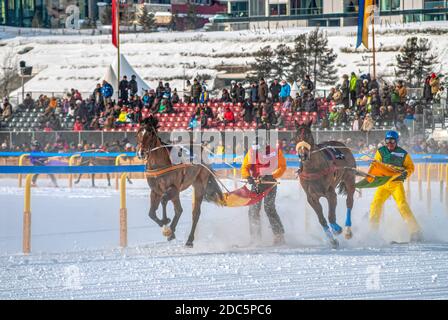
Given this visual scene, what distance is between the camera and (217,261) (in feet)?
41.5

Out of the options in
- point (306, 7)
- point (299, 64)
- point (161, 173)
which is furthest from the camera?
point (306, 7)

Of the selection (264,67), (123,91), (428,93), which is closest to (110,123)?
(123,91)

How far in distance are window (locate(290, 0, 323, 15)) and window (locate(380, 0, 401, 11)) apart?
16.3 feet

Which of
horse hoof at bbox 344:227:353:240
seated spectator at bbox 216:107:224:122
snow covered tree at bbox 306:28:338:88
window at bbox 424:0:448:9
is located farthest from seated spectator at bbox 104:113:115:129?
window at bbox 424:0:448:9

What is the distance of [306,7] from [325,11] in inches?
91.9

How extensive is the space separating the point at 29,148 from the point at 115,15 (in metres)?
12.1

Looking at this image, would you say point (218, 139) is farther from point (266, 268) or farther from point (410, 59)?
point (410, 59)

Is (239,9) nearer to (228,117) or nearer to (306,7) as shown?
(306,7)

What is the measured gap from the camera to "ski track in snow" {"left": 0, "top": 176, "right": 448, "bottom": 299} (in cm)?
1034

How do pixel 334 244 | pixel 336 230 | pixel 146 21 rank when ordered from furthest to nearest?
pixel 146 21, pixel 336 230, pixel 334 244

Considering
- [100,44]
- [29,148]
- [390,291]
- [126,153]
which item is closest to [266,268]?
[390,291]

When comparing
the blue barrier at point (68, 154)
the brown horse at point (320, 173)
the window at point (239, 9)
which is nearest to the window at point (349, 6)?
the window at point (239, 9)

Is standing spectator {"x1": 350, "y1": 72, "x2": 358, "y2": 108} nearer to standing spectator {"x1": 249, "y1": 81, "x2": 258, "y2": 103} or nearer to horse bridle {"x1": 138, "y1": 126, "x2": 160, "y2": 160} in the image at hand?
standing spectator {"x1": 249, "y1": 81, "x2": 258, "y2": 103}
